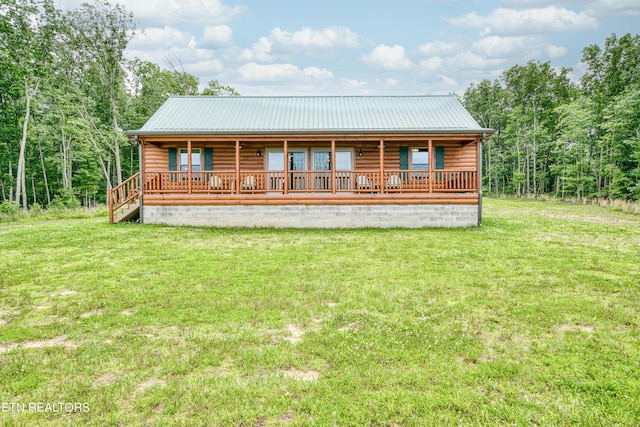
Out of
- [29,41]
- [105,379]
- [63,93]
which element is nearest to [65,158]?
[63,93]

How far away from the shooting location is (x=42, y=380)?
3.06 m

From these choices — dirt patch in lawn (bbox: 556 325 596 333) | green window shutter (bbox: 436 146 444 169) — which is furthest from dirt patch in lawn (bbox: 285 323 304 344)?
green window shutter (bbox: 436 146 444 169)

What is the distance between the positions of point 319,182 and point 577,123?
27193mm

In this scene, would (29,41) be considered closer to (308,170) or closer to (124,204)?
(124,204)

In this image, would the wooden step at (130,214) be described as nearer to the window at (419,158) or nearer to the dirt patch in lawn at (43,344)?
the dirt patch in lawn at (43,344)

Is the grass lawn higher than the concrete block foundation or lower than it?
lower

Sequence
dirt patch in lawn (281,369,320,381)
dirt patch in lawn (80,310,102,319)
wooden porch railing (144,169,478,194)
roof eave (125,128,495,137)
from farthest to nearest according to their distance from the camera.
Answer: wooden porch railing (144,169,478,194), roof eave (125,128,495,137), dirt patch in lawn (80,310,102,319), dirt patch in lawn (281,369,320,381)

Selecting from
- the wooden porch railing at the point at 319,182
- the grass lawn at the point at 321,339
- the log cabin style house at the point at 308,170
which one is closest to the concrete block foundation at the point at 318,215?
the log cabin style house at the point at 308,170

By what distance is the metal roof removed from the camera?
520 inches

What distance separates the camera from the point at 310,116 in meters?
15.2

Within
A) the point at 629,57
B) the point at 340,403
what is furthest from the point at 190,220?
the point at 629,57

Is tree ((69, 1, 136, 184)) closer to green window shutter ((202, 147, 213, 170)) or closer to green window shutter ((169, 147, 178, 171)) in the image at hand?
green window shutter ((169, 147, 178, 171))

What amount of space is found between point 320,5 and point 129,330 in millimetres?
32503

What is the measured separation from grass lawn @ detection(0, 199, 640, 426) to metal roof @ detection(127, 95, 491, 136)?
6563mm
